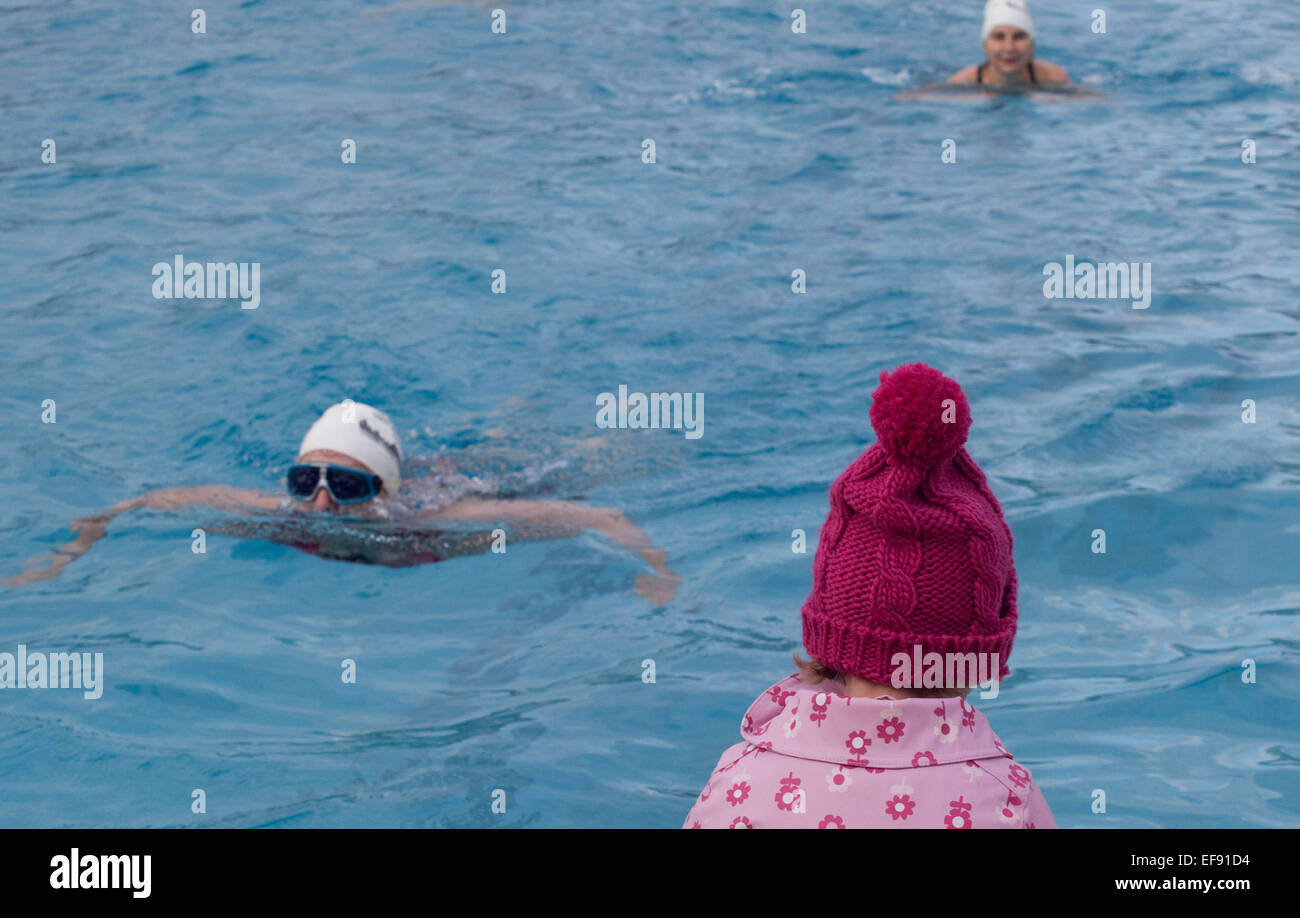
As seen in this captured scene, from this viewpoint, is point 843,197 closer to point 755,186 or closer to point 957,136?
point 755,186

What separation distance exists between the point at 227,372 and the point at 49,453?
4.60ft

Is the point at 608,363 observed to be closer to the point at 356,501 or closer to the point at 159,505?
the point at 356,501

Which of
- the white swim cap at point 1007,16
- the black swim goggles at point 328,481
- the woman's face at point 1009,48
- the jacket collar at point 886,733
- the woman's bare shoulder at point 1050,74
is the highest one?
the white swim cap at point 1007,16

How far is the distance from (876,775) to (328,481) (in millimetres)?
5104

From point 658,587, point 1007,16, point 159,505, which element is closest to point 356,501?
point 159,505

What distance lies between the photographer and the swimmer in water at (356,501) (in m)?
6.83

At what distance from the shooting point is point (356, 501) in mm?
7090

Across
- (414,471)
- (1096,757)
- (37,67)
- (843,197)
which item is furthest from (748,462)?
(37,67)

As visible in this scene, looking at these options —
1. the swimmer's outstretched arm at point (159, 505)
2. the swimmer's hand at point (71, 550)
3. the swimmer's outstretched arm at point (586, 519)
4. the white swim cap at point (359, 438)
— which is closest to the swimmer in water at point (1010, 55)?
the swimmer's outstretched arm at point (586, 519)

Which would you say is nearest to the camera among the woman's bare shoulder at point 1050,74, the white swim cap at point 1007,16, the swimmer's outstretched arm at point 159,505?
the swimmer's outstretched arm at point 159,505

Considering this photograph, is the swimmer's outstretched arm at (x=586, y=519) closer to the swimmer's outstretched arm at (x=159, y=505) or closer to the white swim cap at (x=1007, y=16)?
the swimmer's outstretched arm at (x=159, y=505)

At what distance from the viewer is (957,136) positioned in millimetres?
12586

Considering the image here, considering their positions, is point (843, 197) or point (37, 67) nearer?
point (843, 197)

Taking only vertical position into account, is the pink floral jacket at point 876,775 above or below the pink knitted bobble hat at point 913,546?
below
